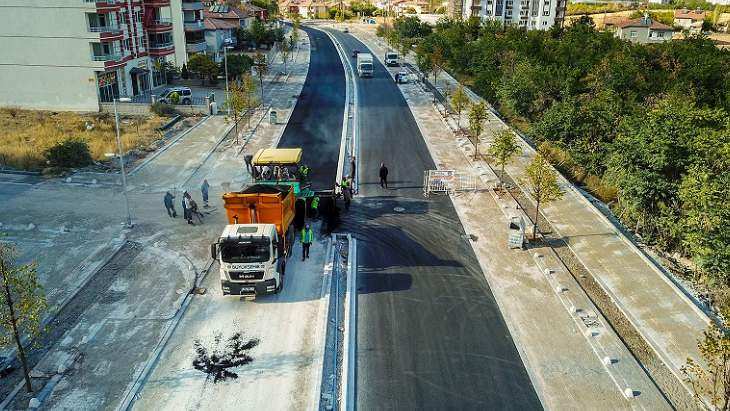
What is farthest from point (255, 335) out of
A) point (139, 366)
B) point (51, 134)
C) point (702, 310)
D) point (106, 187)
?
point (51, 134)

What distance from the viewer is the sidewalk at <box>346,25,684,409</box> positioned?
1429 centimetres

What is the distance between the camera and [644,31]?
314 feet

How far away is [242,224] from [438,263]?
7.47 m

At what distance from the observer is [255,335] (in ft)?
54.4

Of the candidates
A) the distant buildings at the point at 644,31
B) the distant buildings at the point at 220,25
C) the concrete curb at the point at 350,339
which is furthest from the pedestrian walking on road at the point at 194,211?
the distant buildings at the point at 644,31

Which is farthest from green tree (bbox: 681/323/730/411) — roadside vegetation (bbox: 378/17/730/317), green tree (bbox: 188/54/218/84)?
green tree (bbox: 188/54/218/84)

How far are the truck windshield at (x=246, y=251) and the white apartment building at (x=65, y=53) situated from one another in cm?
3222

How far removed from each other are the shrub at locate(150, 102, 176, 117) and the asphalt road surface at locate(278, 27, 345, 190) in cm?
967

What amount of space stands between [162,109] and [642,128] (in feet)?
112

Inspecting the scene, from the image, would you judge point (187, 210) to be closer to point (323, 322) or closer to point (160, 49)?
point (323, 322)

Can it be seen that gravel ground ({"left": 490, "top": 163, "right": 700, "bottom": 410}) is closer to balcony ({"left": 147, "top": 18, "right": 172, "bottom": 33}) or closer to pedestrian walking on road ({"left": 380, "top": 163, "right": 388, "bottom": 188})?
pedestrian walking on road ({"left": 380, "top": 163, "right": 388, "bottom": 188})

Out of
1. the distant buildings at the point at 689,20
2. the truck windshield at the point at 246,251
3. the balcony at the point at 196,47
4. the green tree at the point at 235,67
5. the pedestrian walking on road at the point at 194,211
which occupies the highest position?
the distant buildings at the point at 689,20

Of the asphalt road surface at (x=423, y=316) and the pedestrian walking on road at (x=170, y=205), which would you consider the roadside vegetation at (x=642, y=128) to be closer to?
the asphalt road surface at (x=423, y=316)

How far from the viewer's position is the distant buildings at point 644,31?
95.1m
